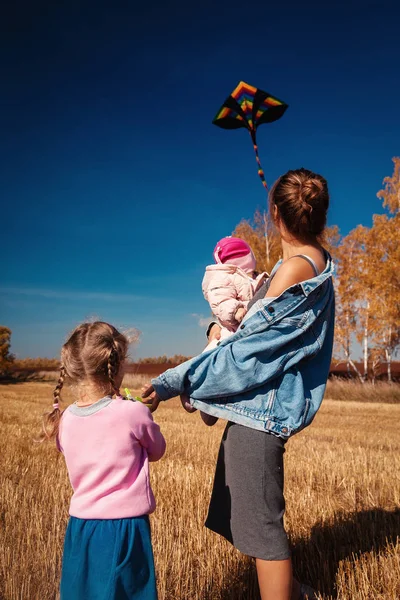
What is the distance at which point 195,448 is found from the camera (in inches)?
295

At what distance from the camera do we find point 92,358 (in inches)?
85.6

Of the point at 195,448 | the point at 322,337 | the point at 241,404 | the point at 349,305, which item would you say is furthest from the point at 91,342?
the point at 349,305

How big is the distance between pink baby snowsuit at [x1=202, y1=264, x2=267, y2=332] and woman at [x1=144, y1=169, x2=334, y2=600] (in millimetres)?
423

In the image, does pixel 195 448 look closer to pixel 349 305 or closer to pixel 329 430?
pixel 329 430

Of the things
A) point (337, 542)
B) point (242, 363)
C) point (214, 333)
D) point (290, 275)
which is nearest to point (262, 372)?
point (242, 363)

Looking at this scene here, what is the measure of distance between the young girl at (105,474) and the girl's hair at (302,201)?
996 mm

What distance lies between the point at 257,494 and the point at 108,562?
0.68 metres

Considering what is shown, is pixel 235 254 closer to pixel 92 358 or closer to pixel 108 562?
pixel 92 358

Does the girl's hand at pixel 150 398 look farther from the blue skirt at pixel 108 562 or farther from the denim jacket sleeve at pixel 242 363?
the blue skirt at pixel 108 562

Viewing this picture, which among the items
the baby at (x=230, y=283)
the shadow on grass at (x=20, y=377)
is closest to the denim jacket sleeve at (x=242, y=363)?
the baby at (x=230, y=283)

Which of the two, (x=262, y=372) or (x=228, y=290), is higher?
(x=228, y=290)

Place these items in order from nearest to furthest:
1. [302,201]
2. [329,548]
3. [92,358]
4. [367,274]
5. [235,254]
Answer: [92,358]
[302,201]
[235,254]
[329,548]
[367,274]

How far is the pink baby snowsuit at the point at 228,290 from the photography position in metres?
2.71

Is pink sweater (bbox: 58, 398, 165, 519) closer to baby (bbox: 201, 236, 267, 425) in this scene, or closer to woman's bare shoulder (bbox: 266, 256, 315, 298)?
baby (bbox: 201, 236, 267, 425)
